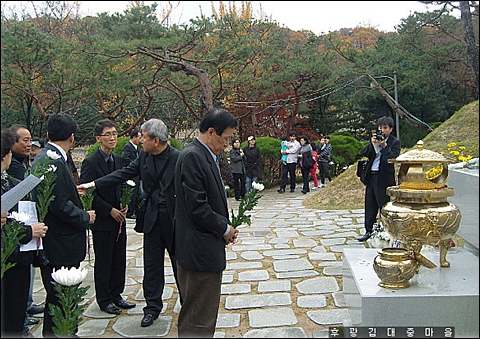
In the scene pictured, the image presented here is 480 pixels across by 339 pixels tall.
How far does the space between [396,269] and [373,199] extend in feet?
11.6

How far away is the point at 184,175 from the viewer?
3.11 metres

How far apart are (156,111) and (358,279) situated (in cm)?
1865

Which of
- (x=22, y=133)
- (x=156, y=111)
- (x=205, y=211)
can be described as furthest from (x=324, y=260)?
(x=156, y=111)

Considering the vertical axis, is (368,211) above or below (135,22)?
below

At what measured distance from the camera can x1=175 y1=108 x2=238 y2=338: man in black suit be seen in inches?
121

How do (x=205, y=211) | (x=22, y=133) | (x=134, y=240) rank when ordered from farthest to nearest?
(x=134, y=240), (x=22, y=133), (x=205, y=211)

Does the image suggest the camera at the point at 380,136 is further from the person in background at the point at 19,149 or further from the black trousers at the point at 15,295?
the black trousers at the point at 15,295

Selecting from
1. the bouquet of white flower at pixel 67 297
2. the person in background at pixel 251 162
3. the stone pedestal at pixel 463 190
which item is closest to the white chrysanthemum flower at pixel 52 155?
the bouquet of white flower at pixel 67 297

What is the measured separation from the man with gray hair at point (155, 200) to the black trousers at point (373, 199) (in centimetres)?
341

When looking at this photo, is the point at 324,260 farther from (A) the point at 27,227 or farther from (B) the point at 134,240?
(A) the point at 27,227

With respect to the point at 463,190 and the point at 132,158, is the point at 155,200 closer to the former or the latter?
the point at 132,158

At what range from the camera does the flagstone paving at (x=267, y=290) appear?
402cm

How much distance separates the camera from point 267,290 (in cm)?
495

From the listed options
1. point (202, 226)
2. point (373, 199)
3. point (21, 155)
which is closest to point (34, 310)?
point (21, 155)
